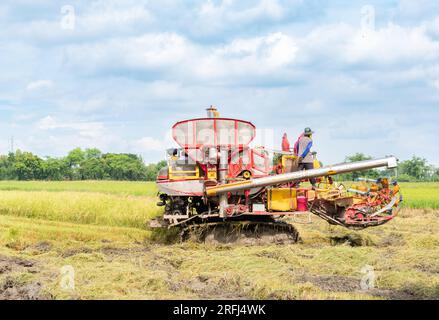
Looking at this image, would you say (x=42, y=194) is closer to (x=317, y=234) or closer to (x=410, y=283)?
(x=317, y=234)

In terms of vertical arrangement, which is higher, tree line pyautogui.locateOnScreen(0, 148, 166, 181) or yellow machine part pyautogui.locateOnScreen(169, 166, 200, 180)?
tree line pyautogui.locateOnScreen(0, 148, 166, 181)

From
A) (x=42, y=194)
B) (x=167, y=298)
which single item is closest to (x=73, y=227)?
(x=42, y=194)

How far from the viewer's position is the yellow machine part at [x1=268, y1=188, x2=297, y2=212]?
12.5m

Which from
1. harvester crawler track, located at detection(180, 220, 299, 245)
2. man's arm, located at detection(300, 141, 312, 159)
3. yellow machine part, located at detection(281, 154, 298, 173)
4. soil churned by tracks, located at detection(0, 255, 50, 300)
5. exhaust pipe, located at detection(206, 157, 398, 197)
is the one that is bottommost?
soil churned by tracks, located at detection(0, 255, 50, 300)

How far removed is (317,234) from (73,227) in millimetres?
6588

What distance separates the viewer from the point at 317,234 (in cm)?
1373

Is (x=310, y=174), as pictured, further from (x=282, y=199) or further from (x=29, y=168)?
(x=29, y=168)

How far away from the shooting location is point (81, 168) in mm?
74688

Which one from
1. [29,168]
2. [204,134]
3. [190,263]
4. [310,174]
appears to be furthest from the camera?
[29,168]

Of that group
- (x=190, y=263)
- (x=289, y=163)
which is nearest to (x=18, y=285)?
(x=190, y=263)

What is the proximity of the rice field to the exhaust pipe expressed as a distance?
1.29 m

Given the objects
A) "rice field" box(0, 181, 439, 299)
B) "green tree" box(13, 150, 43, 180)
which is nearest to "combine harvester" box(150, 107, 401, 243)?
"rice field" box(0, 181, 439, 299)

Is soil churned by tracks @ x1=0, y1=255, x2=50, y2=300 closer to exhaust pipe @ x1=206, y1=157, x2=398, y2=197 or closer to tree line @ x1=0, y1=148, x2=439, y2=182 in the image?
exhaust pipe @ x1=206, y1=157, x2=398, y2=197

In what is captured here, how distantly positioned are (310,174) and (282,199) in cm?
110
